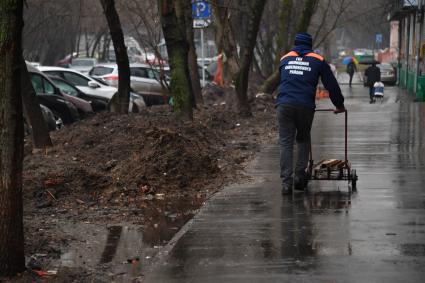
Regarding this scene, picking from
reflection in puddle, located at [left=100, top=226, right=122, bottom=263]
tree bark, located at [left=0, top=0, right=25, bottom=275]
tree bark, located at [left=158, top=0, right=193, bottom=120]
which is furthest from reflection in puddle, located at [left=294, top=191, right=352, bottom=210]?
tree bark, located at [left=158, top=0, right=193, bottom=120]

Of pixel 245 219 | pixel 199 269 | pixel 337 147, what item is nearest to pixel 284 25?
pixel 337 147

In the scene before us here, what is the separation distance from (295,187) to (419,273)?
384 centimetres

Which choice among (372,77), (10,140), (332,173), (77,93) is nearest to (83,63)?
(372,77)

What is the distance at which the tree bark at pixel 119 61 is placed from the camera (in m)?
17.6

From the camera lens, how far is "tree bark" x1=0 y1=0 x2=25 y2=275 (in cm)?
636

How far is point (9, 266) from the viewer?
251 inches

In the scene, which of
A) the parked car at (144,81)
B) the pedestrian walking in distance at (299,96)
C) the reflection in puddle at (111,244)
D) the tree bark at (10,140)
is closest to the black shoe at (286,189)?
the pedestrian walking in distance at (299,96)

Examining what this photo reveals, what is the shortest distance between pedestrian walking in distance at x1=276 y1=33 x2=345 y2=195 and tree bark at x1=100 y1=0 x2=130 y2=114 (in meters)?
8.23

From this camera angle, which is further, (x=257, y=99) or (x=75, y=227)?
(x=257, y=99)

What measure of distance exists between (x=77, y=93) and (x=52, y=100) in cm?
293

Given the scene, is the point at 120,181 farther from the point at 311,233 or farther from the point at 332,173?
the point at 311,233

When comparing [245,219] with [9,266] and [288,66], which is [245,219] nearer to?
[288,66]

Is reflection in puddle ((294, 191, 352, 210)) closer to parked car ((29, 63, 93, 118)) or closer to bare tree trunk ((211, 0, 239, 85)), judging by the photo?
parked car ((29, 63, 93, 118))

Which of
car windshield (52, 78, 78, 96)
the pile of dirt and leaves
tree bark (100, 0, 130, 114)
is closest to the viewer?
the pile of dirt and leaves
